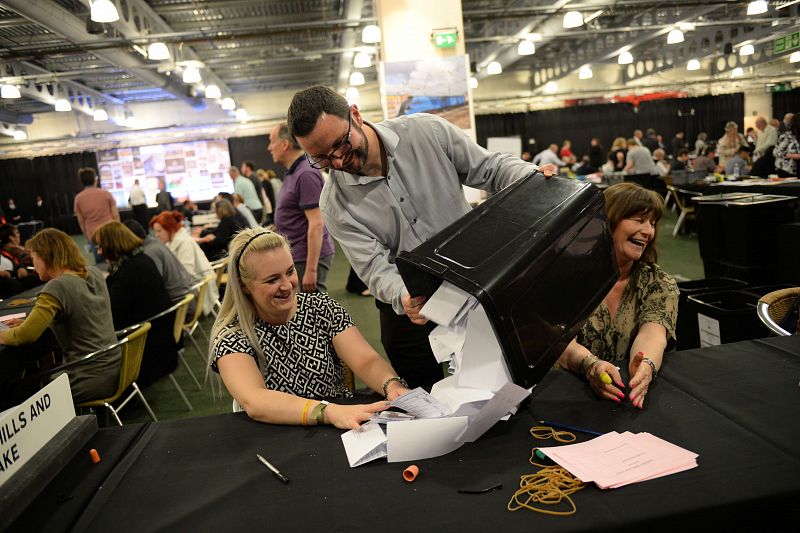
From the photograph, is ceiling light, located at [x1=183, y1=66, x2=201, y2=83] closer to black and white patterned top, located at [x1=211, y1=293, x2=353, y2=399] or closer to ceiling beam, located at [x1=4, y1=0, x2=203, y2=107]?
ceiling beam, located at [x1=4, y1=0, x2=203, y2=107]

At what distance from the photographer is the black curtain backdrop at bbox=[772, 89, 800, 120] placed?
20734mm

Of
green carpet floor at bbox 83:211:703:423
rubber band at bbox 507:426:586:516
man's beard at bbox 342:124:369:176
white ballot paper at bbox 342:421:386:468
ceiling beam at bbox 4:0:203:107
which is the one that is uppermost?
ceiling beam at bbox 4:0:203:107

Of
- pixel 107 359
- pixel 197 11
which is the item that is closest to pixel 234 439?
pixel 107 359

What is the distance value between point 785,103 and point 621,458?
80.7 ft

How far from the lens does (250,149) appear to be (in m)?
18.9

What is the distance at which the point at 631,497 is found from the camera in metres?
1.09

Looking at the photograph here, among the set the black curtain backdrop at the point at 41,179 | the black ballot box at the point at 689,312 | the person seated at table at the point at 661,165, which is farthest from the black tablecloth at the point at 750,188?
the black curtain backdrop at the point at 41,179

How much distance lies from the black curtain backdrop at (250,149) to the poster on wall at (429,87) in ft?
44.9

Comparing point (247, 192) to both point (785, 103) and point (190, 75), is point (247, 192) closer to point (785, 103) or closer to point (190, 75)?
point (190, 75)

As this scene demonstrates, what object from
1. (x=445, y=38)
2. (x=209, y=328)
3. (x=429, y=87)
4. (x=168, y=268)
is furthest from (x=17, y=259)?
(x=445, y=38)

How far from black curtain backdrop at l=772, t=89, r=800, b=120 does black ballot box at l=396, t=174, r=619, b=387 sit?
77.4 feet

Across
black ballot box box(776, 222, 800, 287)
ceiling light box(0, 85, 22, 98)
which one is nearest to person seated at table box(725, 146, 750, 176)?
black ballot box box(776, 222, 800, 287)

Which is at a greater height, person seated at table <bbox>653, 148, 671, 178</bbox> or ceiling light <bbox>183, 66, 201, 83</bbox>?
ceiling light <bbox>183, 66, 201, 83</bbox>

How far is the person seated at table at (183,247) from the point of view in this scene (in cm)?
539
